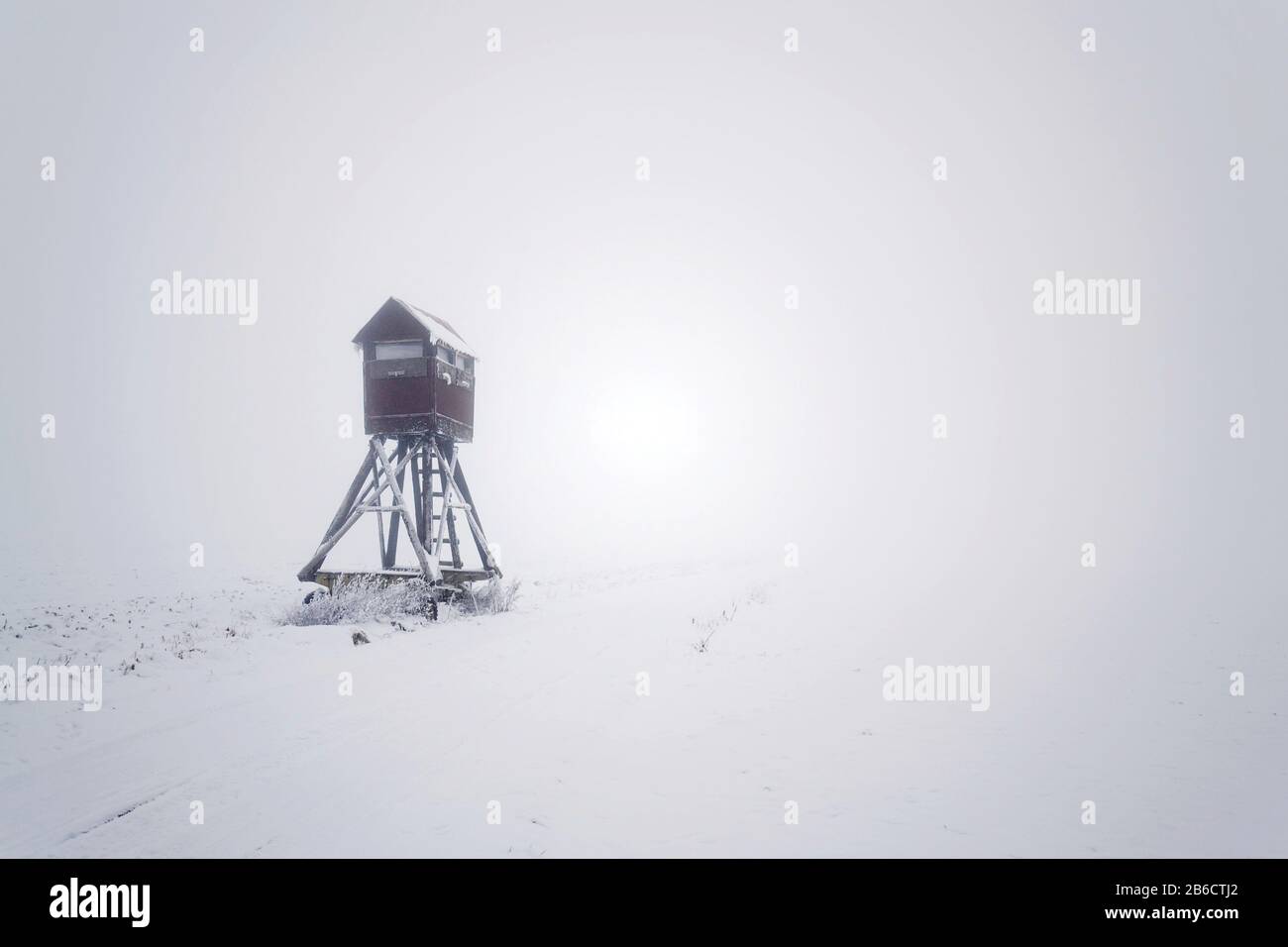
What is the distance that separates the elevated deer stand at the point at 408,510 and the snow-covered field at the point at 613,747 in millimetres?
2322

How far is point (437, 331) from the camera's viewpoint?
14438 millimetres

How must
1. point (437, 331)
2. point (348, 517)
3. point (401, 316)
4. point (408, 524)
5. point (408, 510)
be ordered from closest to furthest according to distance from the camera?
point (408, 524) < point (348, 517) < point (401, 316) < point (437, 331) < point (408, 510)

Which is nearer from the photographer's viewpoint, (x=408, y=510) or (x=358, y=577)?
(x=358, y=577)

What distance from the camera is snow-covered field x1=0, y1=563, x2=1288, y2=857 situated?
170 inches

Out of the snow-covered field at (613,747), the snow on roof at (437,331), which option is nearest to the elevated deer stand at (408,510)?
the snow-covered field at (613,747)

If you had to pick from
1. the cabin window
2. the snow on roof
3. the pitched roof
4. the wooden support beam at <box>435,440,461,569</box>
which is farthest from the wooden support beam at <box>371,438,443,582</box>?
the snow on roof

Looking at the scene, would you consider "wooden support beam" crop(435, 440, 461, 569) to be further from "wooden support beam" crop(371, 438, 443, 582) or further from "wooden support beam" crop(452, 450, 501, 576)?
"wooden support beam" crop(371, 438, 443, 582)

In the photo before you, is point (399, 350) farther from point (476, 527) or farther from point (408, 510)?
point (476, 527)

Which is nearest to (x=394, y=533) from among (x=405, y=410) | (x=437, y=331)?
(x=405, y=410)

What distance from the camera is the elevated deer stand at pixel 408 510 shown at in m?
12.8

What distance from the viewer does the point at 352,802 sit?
4570mm

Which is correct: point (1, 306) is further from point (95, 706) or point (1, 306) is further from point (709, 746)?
point (709, 746)

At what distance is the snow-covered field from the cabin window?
6.75 metres

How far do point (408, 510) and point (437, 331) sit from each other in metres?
4.60
